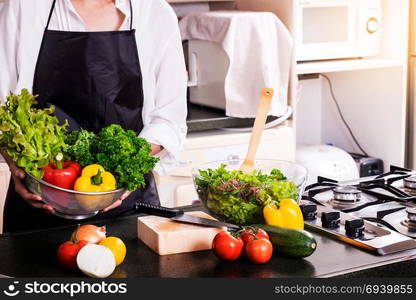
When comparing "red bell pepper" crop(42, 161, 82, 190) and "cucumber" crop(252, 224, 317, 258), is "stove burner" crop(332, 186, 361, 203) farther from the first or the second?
"red bell pepper" crop(42, 161, 82, 190)

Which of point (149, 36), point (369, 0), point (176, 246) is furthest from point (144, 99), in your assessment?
point (369, 0)

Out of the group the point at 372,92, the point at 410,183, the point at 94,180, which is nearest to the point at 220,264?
the point at 94,180

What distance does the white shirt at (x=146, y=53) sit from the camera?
181 cm

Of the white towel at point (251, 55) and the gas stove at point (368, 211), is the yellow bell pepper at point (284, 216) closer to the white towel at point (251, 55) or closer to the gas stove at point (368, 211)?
the gas stove at point (368, 211)

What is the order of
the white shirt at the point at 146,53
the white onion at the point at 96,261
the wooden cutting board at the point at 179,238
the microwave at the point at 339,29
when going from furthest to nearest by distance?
the microwave at the point at 339,29, the white shirt at the point at 146,53, the wooden cutting board at the point at 179,238, the white onion at the point at 96,261

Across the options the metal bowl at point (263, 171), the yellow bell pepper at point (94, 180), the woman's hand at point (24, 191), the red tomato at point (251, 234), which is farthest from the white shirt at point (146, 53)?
the red tomato at point (251, 234)

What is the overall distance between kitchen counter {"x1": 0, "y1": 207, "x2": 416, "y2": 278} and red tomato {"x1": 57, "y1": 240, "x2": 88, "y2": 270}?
2cm

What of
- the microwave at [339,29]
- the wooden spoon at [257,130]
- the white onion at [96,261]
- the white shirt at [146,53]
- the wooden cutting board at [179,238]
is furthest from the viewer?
the microwave at [339,29]

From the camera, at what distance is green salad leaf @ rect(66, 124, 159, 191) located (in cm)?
143

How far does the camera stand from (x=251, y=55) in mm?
2703

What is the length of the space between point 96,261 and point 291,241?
36cm

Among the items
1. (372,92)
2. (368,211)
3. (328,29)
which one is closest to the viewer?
(368,211)

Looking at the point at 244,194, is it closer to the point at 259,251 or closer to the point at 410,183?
the point at 259,251

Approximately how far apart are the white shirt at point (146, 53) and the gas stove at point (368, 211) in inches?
15.8
